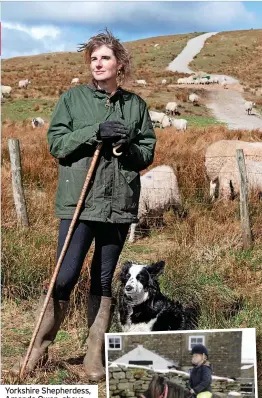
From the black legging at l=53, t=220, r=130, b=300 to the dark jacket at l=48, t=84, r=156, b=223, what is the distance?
9cm

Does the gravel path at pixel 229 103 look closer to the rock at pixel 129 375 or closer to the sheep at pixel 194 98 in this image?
the sheep at pixel 194 98

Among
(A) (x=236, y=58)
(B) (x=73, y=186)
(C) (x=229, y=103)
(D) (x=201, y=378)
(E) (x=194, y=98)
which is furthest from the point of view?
(A) (x=236, y=58)

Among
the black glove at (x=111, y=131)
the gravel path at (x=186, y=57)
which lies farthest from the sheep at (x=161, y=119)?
the gravel path at (x=186, y=57)

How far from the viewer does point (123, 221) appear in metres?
3.19

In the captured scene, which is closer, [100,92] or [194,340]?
[194,340]

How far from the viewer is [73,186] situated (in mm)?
3178

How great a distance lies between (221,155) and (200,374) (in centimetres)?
611

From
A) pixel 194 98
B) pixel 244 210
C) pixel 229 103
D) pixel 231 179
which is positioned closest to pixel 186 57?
pixel 194 98

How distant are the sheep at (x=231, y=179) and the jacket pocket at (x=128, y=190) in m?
4.53

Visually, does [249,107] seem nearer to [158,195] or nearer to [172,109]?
[172,109]

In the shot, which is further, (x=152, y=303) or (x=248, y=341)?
(x=152, y=303)

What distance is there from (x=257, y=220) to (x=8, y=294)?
117 inches

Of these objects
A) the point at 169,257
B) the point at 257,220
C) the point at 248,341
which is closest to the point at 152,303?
the point at 248,341

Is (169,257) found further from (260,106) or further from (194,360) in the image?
(260,106)
